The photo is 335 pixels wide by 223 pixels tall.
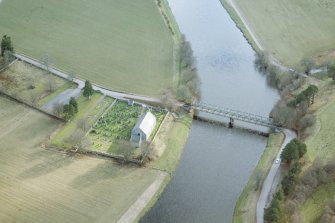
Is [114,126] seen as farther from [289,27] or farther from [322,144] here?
[289,27]

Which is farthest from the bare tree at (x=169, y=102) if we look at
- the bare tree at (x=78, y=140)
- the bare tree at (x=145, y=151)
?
the bare tree at (x=78, y=140)

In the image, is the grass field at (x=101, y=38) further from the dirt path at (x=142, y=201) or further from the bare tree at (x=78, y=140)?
the dirt path at (x=142, y=201)

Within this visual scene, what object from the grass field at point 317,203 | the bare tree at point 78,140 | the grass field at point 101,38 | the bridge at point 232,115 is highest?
the grass field at point 101,38

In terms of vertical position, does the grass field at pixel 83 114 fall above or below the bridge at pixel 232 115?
below

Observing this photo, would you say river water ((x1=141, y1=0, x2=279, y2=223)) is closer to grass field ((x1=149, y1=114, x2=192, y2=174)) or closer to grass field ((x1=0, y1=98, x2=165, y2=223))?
grass field ((x1=149, y1=114, x2=192, y2=174))

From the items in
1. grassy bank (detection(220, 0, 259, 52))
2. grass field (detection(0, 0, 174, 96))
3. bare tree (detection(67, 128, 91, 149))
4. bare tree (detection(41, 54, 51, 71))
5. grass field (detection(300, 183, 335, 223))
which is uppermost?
grassy bank (detection(220, 0, 259, 52))

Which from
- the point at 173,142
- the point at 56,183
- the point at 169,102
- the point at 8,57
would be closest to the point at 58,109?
the point at 56,183

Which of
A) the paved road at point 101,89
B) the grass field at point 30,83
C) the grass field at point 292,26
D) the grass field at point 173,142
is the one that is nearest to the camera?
the grass field at point 173,142

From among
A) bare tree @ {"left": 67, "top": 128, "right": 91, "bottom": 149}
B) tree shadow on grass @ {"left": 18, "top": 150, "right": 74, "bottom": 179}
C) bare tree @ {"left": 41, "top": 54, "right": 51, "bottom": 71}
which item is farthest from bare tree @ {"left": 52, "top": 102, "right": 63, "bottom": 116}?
bare tree @ {"left": 41, "top": 54, "right": 51, "bottom": 71}
